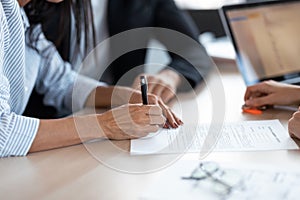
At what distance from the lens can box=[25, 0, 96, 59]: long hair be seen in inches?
52.3

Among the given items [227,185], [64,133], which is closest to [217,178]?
[227,185]

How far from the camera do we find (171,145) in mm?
987

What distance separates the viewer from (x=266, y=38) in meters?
1.36

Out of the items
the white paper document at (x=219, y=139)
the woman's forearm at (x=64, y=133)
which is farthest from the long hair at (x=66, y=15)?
the white paper document at (x=219, y=139)

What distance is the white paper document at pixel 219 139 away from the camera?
0.96 m

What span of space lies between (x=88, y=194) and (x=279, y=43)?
813 mm

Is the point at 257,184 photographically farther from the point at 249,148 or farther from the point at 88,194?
the point at 88,194

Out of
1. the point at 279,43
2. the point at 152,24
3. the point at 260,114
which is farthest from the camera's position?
the point at 152,24

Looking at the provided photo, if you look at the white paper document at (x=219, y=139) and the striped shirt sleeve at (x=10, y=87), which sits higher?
the striped shirt sleeve at (x=10, y=87)

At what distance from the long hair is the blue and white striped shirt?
43 millimetres

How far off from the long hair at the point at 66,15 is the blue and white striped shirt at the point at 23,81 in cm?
4

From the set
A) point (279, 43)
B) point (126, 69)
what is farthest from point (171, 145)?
point (126, 69)

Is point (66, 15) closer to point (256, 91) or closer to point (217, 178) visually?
point (256, 91)

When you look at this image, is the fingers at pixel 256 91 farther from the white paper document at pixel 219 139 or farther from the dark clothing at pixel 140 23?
the dark clothing at pixel 140 23
